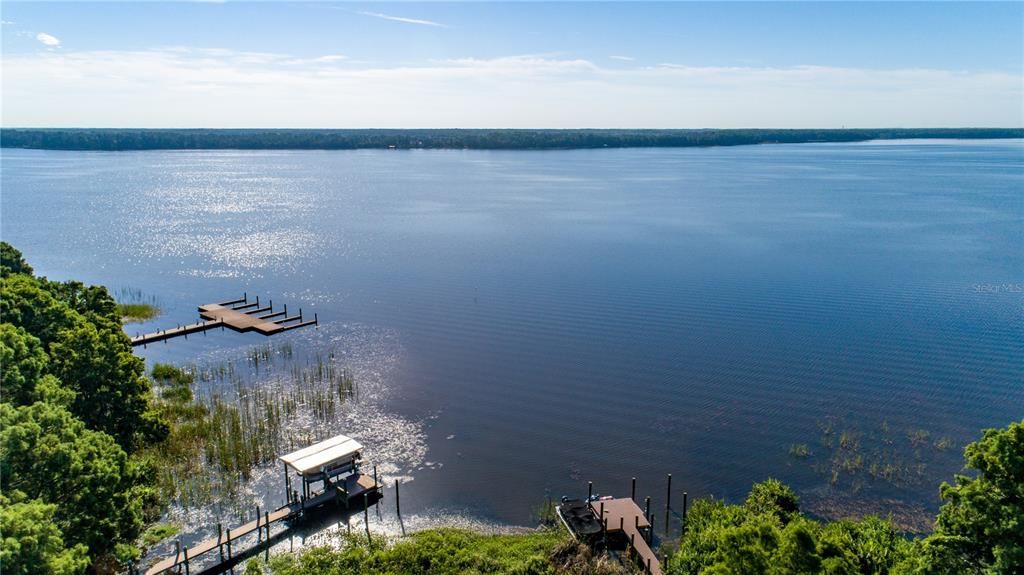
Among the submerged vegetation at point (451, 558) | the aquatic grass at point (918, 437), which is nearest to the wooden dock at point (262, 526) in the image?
the submerged vegetation at point (451, 558)

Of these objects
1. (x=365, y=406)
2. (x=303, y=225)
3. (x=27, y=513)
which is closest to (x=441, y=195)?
(x=303, y=225)

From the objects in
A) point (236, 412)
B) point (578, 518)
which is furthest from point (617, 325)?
point (236, 412)

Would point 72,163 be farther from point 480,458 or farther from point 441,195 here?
point 480,458

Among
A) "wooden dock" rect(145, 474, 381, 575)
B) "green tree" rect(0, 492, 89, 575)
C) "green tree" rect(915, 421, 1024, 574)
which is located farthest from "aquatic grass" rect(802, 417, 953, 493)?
"green tree" rect(0, 492, 89, 575)

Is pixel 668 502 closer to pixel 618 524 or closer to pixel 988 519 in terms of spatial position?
pixel 618 524

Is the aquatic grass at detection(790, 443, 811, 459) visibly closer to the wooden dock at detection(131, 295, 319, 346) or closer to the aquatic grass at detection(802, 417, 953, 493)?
the aquatic grass at detection(802, 417, 953, 493)

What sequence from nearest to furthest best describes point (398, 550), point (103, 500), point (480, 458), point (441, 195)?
point (103, 500)
point (398, 550)
point (480, 458)
point (441, 195)
